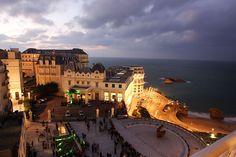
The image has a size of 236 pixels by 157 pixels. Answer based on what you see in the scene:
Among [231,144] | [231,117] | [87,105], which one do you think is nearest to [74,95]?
[87,105]

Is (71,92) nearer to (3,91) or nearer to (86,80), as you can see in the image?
(86,80)

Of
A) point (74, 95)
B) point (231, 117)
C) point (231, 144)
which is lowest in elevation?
point (231, 117)

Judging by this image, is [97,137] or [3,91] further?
[3,91]

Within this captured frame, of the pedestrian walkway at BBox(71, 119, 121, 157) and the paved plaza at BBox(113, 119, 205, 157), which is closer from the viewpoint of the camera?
the pedestrian walkway at BBox(71, 119, 121, 157)

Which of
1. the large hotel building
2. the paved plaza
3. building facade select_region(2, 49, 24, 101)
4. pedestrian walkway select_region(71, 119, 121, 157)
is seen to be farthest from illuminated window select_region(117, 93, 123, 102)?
building facade select_region(2, 49, 24, 101)

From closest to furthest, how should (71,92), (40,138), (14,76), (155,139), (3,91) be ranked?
1. (40,138)
2. (155,139)
3. (3,91)
4. (14,76)
5. (71,92)

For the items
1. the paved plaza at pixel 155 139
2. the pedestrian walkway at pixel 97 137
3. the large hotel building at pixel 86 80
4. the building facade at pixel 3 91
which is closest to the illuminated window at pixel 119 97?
the large hotel building at pixel 86 80

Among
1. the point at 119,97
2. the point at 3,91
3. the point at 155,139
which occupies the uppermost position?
the point at 3,91

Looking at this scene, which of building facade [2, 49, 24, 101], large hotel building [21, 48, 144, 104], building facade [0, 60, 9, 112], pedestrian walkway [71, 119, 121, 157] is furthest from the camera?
large hotel building [21, 48, 144, 104]

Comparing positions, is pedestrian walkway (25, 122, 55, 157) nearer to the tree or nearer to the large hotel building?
the tree

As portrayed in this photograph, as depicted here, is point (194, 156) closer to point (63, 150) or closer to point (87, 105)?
point (63, 150)

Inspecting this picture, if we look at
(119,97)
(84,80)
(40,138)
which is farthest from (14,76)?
(119,97)
